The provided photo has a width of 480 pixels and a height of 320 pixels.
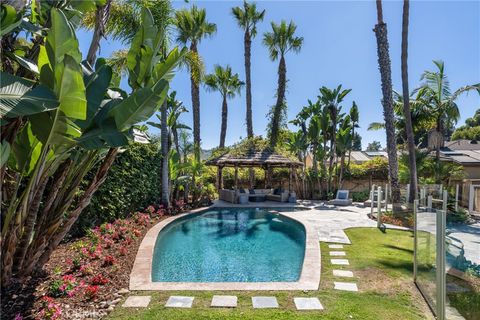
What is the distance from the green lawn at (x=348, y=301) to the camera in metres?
4.66

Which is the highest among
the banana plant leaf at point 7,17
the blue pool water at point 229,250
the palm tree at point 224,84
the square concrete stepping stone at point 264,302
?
the palm tree at point 224,84

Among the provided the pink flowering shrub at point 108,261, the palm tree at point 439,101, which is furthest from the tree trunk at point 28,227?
the palm tree at point 439,101

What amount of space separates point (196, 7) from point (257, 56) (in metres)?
7.19

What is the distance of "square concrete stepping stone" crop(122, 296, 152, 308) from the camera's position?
4992mm

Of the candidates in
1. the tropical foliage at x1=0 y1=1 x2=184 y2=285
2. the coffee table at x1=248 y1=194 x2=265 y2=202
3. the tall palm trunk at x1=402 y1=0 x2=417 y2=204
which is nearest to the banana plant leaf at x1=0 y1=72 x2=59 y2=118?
the tropical foliage at x1=0 y1=1 x2=184 y2=285

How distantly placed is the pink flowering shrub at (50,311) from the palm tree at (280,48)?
21637mm

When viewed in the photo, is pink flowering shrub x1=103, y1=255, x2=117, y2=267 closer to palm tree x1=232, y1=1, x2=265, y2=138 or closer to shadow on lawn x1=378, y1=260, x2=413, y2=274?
shadow on lawn x1=378, y1=260, x2=413, y2=274

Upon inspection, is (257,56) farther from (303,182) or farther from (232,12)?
(303,182)

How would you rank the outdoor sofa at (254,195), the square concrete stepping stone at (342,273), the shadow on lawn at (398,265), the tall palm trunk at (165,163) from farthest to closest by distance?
the outdoor sofa at (254,195)
the tall palm trunk at (165,163)
the shadow on lawn at (398,265)
the square concrete stepping stone at (342,273)

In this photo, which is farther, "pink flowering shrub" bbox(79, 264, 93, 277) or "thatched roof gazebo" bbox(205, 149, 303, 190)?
"thatched roof gazebo" bbox(205, 149, 303, 190)

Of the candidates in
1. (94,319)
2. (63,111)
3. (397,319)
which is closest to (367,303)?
(397,319)

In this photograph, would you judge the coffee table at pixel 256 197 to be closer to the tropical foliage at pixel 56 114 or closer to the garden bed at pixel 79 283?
the garden bed at pixel 79 283

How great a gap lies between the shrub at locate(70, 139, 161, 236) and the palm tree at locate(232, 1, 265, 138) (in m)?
12.3

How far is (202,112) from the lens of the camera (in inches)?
977
